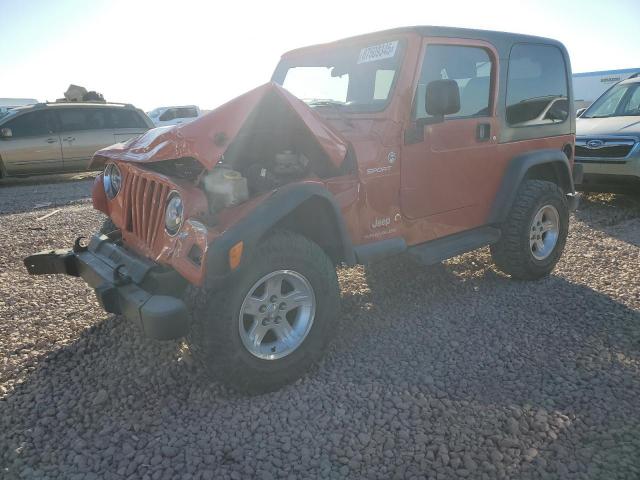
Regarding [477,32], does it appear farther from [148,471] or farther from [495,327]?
[148,471]

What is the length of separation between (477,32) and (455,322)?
223 centimetres

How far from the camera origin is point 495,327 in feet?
10.9

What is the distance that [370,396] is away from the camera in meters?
2.54

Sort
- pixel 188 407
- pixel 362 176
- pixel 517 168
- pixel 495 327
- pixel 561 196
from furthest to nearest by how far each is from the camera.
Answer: pixel 561 196
pixel 517 168
pixel 495 327
pixel 362 176
pixel 188 407

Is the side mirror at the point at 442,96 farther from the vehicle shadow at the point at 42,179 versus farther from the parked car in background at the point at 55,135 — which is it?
the vehicle shadow at the point at 42,179

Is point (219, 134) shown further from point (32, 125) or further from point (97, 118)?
point (97, 118)

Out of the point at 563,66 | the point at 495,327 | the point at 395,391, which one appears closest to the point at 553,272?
the point at 495,327

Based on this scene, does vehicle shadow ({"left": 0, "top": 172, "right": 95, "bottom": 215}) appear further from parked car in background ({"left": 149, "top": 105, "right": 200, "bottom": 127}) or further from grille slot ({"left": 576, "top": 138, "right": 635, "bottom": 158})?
grille slot ({"left": 576, "top": 138, "right": 635, "bottom": 158})

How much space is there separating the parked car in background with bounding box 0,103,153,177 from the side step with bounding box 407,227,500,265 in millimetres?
9275

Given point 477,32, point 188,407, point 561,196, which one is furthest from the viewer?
point 561,196

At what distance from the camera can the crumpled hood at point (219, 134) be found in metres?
2.33

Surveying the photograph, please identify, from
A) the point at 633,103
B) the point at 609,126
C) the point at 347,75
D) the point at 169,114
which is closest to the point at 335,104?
the point at 347,75

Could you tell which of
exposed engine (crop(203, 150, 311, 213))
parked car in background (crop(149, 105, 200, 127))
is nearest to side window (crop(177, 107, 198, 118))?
parked car in background (crop(149, 105, 200, 127))

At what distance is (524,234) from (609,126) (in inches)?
167
